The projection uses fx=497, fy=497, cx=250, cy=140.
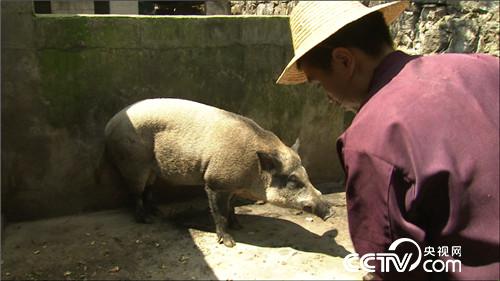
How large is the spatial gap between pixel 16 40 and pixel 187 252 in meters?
2.75

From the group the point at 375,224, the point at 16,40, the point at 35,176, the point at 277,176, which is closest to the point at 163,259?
the point at 277,176

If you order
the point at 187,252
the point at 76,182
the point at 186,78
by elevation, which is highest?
the point at 186,78

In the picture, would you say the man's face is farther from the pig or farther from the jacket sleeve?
the pig

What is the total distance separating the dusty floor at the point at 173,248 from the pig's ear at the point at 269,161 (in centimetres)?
74

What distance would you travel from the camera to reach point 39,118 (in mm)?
5262

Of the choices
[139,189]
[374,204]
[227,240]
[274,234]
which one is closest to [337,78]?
[374,204]

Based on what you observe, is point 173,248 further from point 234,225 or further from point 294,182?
point 294,182

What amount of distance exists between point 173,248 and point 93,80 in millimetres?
2026

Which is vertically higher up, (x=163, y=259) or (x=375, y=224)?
(x=375, y=224)

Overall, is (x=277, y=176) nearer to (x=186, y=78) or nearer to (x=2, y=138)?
(x=186, y=78)

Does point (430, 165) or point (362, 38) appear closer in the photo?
point (430, 165)

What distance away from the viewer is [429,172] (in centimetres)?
127
